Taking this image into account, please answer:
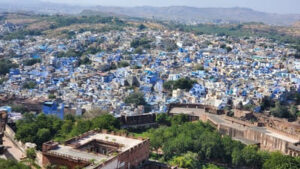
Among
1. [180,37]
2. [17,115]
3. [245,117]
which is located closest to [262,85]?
[245,117]

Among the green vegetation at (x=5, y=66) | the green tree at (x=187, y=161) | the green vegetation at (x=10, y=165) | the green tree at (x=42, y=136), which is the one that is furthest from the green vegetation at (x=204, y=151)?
the green vegetation at (x=5, y=66)

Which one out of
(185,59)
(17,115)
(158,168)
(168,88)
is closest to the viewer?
(158,168)

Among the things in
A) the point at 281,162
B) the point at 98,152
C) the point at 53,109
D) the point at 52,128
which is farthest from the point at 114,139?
the point at 53,109

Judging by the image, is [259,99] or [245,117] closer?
[245,117]

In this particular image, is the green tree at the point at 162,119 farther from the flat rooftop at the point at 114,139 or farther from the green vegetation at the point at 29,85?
the green vegetation at the point at 29,85

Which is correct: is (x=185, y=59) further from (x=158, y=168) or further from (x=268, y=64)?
(x=158, y=168)

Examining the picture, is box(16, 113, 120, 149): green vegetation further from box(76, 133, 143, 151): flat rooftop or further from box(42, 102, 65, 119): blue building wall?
box(42, 102, 65, 119): blue building wall
